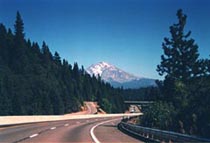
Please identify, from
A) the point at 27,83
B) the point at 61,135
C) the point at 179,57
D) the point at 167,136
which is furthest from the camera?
the point at 27,83

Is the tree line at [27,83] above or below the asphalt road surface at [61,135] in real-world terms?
above

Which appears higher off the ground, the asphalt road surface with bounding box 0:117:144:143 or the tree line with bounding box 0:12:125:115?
the tree line with bounding box 0:12:125:115

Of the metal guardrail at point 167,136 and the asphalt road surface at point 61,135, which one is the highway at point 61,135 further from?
the metal guardrail at point 167,136

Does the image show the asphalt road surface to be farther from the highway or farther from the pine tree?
the pine tree

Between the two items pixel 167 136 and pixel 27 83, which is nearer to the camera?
pixel 167 136

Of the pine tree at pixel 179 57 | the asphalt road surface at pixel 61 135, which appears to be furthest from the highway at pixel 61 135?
the pine tree at pixel 179 57

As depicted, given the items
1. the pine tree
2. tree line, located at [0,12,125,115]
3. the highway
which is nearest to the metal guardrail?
the highway

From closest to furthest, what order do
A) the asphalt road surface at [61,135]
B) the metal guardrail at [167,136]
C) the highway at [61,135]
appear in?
1. the metal guardrail at [167,136]
2. the asphalt road surface at [61,135]
3. the highway at [61,135]

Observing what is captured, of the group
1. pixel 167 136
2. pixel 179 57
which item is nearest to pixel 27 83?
pixel 179 57

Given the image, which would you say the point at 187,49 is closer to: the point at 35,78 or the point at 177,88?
the point at 177,88

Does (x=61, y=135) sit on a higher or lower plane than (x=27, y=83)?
lower

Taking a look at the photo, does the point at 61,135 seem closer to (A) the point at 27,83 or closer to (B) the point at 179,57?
(B) the point at 179,57

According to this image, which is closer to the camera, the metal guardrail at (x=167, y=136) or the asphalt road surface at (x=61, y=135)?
the metal guardrail at (x=167, y=136)

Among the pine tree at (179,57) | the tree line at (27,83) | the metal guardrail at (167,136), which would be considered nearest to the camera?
the metal guardrail at (167,136)
